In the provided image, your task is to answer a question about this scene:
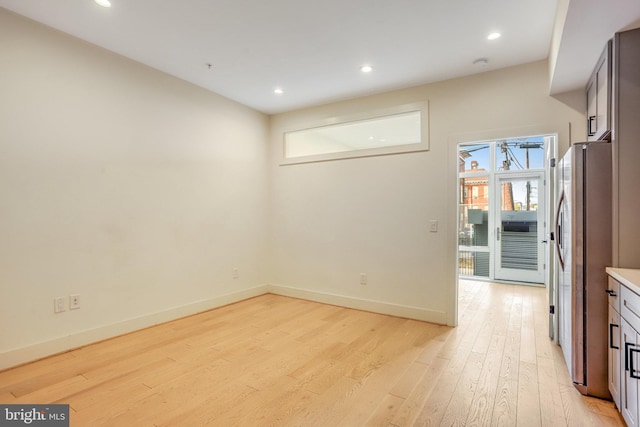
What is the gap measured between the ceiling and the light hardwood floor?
2448 mm

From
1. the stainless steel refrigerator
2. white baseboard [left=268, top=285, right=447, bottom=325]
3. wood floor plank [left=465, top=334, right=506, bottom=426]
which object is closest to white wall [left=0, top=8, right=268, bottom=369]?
white baseboard [left=268, top=285, right=447, bottom=325]

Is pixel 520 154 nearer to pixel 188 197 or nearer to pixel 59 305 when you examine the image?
pixel 188 197

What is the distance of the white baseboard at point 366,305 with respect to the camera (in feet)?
11.9

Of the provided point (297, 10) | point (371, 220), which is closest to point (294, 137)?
point (371, 220)

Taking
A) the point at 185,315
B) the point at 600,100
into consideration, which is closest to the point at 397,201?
the point at 600,100

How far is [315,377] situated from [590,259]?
2.11 m

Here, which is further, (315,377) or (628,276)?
(315,377)

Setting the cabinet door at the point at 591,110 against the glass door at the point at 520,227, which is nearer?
the cabinet door at the point at 591,110

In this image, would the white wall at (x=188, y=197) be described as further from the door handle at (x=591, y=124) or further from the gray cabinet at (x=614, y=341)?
the gray cabinet at (x=614, y=341)

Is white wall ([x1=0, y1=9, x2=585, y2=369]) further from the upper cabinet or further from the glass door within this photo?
the glass door

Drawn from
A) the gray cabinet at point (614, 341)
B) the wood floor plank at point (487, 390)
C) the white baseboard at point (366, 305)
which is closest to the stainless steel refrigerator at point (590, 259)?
the gray cabinet at point (614, 341)

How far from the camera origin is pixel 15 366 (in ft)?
8.29

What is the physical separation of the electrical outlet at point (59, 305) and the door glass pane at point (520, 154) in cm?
646

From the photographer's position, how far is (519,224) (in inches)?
229
